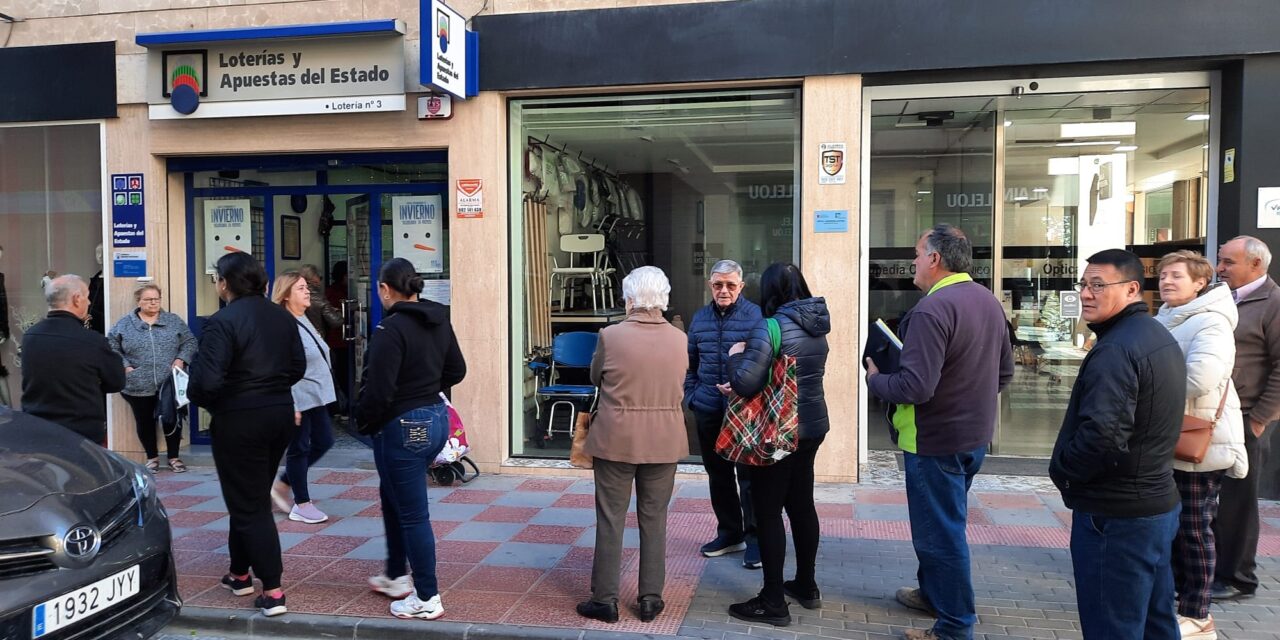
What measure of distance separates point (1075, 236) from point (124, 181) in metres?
8.75

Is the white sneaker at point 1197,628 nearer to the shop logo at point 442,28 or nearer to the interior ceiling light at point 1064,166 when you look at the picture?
the interior ceiling light at point 1064,166

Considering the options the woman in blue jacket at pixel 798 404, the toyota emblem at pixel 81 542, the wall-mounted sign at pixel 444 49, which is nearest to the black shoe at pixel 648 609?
the woman in blue jacket at pixel 798 404

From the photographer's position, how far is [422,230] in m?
8.34

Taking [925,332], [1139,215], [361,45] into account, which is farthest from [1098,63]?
[361,45]

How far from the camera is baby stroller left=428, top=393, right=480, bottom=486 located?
6.89 metres

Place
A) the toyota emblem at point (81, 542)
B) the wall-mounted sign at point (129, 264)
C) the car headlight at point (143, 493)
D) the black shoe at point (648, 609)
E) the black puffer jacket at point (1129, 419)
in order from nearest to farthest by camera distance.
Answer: the black puffer jacket at point (1129, 419), the toyota emblem at point (81, 542), the car headlight at point (143, 493), the black shoe at point (648, 609), the wall-mounted sign at point (129, 264)

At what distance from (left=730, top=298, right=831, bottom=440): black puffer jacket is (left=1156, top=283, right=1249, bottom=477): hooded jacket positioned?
1554 mm

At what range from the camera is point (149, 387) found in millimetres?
7805

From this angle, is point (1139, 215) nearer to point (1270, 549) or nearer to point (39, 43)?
point (1270, 549)

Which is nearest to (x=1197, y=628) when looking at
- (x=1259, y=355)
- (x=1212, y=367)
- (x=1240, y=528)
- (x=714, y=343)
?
(x=1240, y=528)

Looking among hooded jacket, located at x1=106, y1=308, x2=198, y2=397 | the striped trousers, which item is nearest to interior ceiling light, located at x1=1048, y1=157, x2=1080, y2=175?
the striped trousers

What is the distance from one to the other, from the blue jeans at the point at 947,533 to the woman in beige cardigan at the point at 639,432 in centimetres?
115

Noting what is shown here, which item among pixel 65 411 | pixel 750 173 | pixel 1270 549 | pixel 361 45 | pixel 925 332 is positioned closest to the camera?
pixel 925 332

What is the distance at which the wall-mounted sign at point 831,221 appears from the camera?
275 inches
